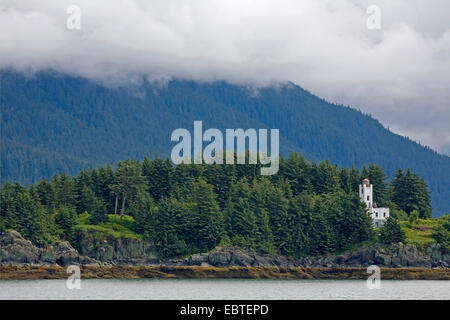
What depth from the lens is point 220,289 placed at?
92.7m

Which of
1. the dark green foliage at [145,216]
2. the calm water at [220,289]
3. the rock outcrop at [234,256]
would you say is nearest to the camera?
the calm water at [220,289]

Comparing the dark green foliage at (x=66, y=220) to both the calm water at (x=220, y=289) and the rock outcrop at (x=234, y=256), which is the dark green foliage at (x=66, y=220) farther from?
the calm water at (x=220, y=289)

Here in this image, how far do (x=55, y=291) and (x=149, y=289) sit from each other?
10.2 m

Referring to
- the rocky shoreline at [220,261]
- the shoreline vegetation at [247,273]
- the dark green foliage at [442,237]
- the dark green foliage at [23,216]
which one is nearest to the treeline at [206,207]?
the dark green foliage at [23,216]

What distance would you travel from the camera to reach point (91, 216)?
125 m

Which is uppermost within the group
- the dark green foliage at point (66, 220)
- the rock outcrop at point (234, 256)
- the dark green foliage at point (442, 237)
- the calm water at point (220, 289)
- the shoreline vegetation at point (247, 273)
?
the dark green foliage at point (66, 220)

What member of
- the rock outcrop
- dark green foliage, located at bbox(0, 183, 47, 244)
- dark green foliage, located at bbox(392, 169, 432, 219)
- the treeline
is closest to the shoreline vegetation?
the rock outcrop

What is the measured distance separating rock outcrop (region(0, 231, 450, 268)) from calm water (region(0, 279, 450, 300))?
24.9 ft

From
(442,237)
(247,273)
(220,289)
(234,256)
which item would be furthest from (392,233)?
(220,289)

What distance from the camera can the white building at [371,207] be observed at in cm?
13150

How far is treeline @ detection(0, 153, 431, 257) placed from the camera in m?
121
